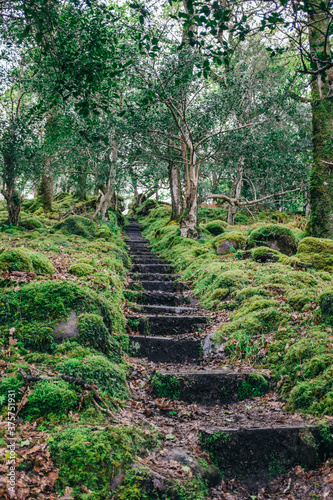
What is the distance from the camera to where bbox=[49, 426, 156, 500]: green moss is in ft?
8.84

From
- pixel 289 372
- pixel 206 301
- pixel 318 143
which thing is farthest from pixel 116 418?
pixel 318 143

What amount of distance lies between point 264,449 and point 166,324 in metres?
3.94

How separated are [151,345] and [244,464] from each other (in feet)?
9.99

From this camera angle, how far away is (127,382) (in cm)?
503

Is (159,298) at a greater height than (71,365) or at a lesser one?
lesser

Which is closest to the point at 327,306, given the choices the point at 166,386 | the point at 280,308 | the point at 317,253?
the point at 280,308

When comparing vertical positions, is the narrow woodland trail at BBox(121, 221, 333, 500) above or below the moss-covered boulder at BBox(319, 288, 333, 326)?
below

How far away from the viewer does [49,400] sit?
3.36 metres

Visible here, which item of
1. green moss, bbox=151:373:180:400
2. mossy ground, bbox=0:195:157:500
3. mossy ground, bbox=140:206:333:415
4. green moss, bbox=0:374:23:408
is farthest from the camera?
green moss, bbox=151:373:180:400

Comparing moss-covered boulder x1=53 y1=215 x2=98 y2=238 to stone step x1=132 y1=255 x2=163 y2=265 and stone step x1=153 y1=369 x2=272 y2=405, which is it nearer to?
stone step x1=132 y1=255 x2=163 y2=265

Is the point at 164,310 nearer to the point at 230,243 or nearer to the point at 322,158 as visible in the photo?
the point at 230,243

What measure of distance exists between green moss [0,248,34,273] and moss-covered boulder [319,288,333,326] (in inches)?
204

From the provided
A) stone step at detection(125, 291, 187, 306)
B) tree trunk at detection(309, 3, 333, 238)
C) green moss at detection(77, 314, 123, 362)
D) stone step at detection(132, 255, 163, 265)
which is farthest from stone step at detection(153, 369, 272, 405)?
stone step at detection(132, 255, 163, 265)

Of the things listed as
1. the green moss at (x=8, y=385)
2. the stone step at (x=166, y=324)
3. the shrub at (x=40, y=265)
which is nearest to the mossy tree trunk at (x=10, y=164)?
the shrub at (x=40, y=265)
